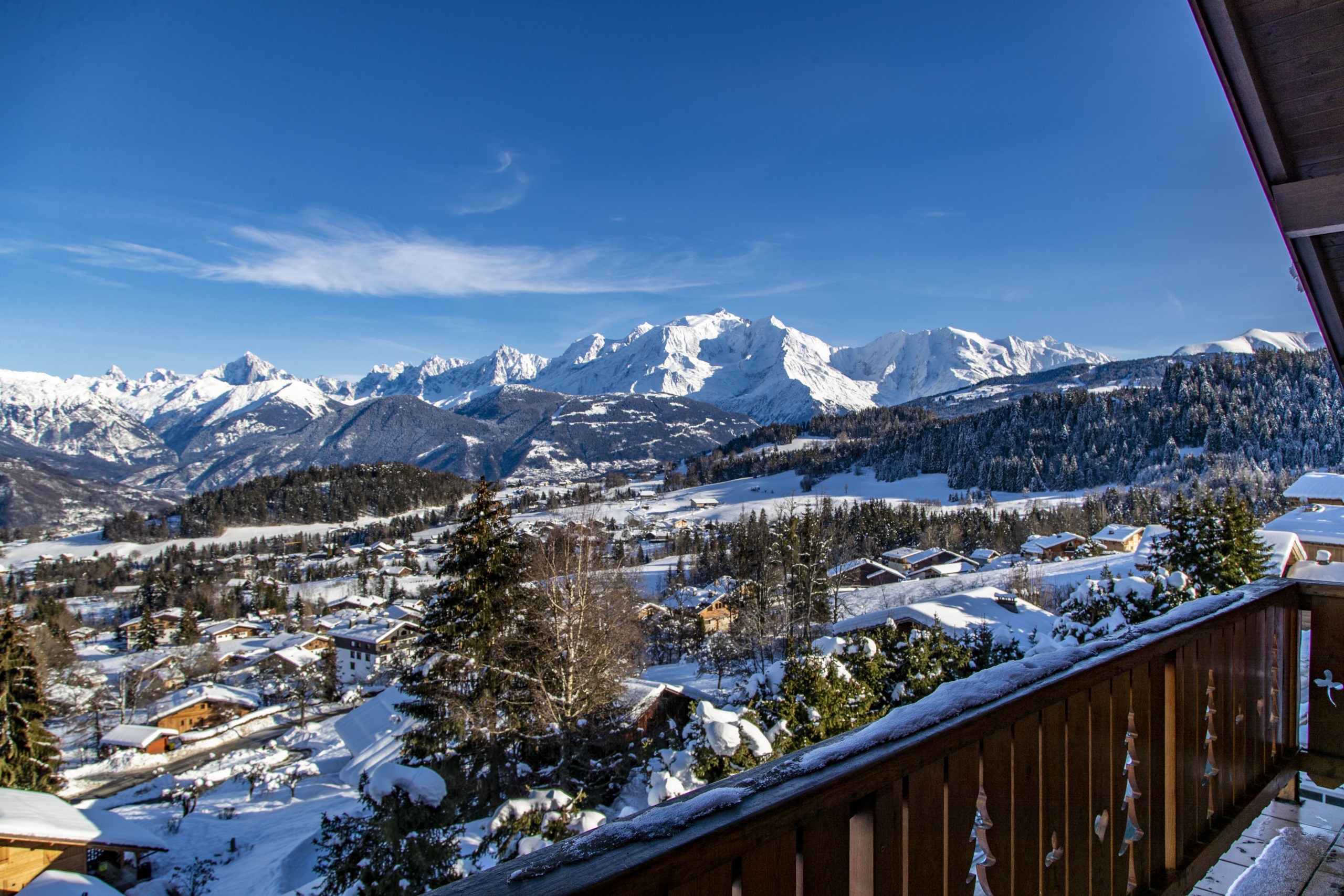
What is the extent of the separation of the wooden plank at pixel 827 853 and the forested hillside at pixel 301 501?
444 ft

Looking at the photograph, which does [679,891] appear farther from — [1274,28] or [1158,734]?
[1274,28]

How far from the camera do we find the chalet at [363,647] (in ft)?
153

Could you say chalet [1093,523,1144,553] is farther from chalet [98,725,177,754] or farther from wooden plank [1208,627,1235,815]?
chalet [98,725,177,754]

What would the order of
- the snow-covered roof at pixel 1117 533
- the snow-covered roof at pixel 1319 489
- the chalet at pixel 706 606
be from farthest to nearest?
the snow-covered roof at pixel 1117 533
the chalet at pixel 706 606
the snow-covered roof at pixel 1319 489

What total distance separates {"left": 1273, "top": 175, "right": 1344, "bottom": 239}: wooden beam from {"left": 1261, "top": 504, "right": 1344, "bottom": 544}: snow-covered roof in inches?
845

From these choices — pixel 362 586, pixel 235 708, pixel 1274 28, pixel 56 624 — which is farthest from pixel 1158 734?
pixel 362 586

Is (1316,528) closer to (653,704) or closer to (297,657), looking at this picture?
(653,704)

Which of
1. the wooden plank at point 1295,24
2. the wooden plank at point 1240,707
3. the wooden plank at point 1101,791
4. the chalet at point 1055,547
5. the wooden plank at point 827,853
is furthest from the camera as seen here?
the chalet at point 1055,547

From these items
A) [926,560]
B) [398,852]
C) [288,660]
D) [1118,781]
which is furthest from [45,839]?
[926,560]

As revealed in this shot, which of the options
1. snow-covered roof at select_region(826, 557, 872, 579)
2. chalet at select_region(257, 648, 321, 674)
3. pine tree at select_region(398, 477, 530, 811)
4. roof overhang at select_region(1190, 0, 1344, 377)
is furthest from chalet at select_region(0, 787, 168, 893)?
snow-covered roof at select_region(826, 557, 872, 579)

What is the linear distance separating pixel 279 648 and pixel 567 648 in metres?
51.8

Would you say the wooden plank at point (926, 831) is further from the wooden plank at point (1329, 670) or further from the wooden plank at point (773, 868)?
the wooden plank at point (1329, 670)

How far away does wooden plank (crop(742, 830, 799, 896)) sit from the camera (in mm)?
916

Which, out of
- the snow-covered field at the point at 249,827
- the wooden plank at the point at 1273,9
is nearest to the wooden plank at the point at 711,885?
the wooden plank at the point at 1273,9
